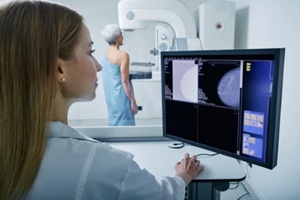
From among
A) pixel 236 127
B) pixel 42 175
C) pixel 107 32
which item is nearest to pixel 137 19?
pixel 107 32

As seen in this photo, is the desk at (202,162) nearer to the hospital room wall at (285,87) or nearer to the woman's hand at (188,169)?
the woman's hand at (188,169)

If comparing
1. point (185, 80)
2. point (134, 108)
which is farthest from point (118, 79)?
point (185, 80)

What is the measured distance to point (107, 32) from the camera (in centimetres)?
228

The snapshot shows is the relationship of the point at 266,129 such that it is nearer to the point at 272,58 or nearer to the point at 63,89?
the point at 272,58

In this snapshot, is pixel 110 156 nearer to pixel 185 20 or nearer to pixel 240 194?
pixel 185 20

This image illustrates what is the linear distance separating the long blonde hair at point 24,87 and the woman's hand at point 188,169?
557mm

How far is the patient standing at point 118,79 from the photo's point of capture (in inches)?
88.1

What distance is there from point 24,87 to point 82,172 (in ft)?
0.74

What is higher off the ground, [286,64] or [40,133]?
[286,64]

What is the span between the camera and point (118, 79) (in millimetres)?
2305

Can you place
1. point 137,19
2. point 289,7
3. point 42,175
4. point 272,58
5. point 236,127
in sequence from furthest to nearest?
1. point 137,19
2. point 289,7
3. point 236,127
4. point 272,58
5. point 42,175

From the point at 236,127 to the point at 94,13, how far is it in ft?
9.40

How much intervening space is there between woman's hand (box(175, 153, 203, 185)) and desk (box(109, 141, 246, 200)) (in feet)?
0.07

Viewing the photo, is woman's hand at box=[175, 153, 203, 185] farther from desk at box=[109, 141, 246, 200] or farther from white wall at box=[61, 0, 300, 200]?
white wall at box=[61, 0, 300, 200]
